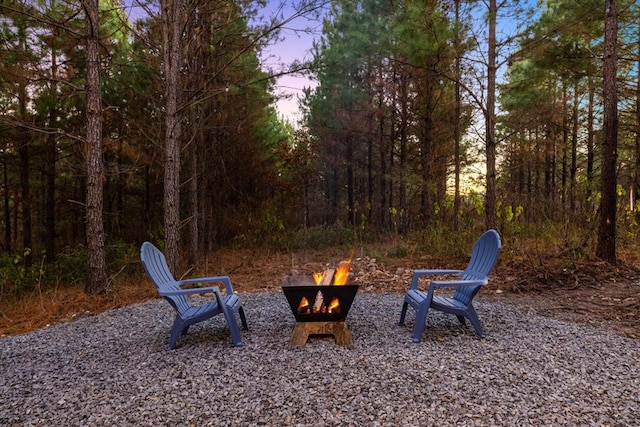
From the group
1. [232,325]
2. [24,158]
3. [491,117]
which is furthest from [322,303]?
[24,158]

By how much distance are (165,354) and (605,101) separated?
7.23 meters

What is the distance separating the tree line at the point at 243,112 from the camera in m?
6.10

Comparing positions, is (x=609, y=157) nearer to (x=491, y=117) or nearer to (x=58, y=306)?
(x=491, y=117)

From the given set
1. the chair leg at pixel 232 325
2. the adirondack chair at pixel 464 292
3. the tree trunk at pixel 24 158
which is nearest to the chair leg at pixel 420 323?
the adirondack chair at pixel 464 292

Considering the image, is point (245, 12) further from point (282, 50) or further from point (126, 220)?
point (126, 220)

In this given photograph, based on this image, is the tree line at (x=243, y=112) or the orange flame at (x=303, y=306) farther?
the tree line at (x=243, y=112)

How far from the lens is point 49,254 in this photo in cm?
923

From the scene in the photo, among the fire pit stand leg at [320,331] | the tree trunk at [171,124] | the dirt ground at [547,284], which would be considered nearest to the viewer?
the fire pit stand leg at [320,331]

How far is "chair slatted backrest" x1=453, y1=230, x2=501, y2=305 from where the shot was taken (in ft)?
11.9

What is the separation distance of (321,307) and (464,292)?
4.57ft

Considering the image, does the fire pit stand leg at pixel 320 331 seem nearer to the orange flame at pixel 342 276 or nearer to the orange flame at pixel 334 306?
the orange flame at pixel 334 306

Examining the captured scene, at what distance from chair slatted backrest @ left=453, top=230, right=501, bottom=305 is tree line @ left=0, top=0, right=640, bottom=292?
296 centimetres

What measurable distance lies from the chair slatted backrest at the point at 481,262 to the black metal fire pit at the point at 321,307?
1.06 m

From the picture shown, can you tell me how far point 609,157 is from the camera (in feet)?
20.6
